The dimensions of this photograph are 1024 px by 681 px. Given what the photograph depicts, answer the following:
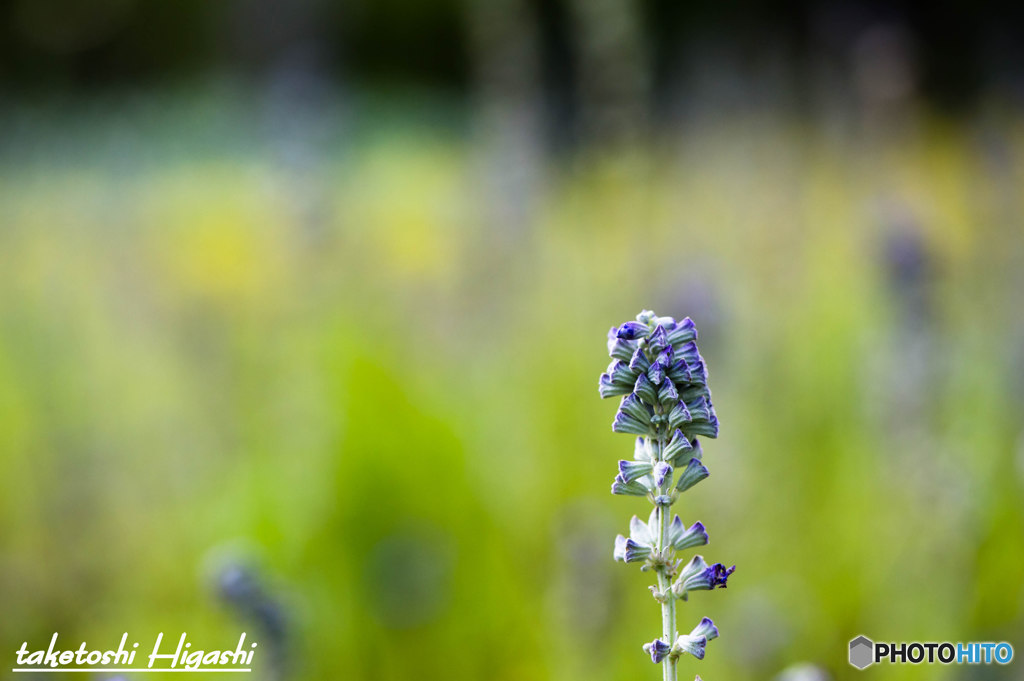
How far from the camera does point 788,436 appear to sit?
2.29 metres

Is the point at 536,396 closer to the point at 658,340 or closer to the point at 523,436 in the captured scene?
the point at 523,436

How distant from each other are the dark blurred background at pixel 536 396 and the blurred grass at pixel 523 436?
0.03 feet

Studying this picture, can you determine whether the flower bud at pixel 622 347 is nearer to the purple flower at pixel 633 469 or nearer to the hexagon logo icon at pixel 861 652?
the purple flower at pixel 633 469

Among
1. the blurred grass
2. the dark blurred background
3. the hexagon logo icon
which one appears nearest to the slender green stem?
the dark blurred background

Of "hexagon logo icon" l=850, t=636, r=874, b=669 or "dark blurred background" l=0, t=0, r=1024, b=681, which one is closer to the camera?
"hexagon logo icon" l=850, t=636, r=874, b=669

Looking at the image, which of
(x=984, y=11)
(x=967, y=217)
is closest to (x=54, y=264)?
(x=967, y=217)

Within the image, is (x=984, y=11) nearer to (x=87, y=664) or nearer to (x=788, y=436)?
(x=788, y=436)

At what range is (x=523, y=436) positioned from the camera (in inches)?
94.5

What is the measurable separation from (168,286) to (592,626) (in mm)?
3461

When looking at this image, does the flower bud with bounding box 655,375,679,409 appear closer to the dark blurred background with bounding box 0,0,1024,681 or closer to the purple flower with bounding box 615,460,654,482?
the purple flower with bounding box 615,460,654,482

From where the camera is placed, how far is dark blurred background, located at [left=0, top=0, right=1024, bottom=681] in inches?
65.6

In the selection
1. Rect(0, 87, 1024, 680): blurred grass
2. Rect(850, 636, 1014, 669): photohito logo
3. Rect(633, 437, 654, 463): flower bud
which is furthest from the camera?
Rect(0, 87, 1024, 680): blurred grass

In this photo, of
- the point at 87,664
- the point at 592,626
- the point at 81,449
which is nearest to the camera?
the point at 592,626

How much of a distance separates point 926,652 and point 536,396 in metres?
1.30
